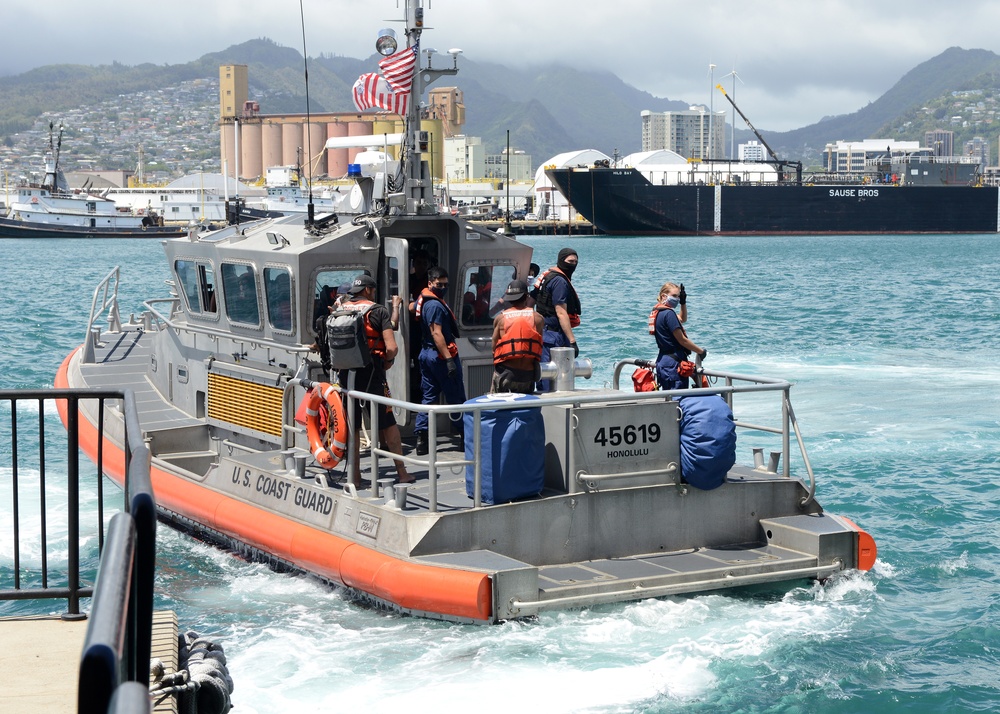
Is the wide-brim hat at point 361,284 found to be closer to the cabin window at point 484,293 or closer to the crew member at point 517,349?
the crew member at point 517,349

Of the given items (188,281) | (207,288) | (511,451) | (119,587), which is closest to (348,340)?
(511,451)

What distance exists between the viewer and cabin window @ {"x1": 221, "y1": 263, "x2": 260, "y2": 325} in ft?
35.8

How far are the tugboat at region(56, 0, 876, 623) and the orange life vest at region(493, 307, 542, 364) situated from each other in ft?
0.85

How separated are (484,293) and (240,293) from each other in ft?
7.63

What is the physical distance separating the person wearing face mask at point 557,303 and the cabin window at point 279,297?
228cm

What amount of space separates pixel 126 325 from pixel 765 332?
17.9 metres

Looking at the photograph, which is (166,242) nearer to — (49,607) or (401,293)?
(401,293)

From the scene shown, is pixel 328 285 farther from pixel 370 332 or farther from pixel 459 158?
pixel 459 158

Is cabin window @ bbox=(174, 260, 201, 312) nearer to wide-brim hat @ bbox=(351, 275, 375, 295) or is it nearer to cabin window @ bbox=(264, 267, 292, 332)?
cabin window @ bbox=(264, 267, 292, 332)

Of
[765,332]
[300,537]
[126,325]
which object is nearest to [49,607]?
[300,537]

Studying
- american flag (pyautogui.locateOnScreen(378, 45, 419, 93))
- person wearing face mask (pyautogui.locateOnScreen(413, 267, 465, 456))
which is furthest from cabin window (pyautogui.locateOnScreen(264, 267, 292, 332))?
american flag (pyautogui.locateOnScreen(378, 45, 419, 93))

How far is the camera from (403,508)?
8.41m

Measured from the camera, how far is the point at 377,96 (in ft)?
36.5

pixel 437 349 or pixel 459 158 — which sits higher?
pixel 459 158
